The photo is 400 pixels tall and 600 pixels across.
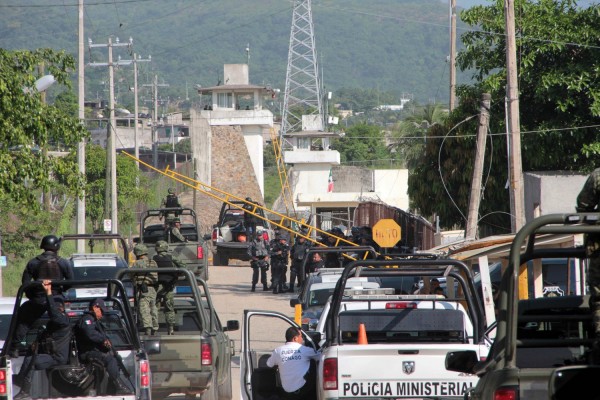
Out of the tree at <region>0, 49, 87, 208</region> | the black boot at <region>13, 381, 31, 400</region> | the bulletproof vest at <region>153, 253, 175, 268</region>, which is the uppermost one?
the tree at <region>0, 49, 87, 208</region>

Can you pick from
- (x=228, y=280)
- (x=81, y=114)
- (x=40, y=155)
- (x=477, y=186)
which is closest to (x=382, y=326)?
(x=40, y=155)

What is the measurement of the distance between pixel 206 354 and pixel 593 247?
23.3 feet

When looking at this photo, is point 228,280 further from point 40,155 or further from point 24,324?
point 24,324

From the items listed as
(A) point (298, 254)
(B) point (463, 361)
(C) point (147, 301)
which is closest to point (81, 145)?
(A) point (298, 254)

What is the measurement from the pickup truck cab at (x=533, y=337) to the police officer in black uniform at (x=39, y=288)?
15.5ft

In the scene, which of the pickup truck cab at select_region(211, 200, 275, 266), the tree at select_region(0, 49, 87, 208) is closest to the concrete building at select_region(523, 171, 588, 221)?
the tree at select_region(0, 49, 87, 208)

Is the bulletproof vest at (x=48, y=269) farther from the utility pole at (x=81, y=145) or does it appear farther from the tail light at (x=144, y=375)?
the utility pole at (x=81, y=145)

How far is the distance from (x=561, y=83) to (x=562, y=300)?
2166cm

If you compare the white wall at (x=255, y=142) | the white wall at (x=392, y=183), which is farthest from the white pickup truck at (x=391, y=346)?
the white wall at (x=255, y=142)

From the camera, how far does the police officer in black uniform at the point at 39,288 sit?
10.4 meters

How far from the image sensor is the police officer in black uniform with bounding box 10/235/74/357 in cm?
1042

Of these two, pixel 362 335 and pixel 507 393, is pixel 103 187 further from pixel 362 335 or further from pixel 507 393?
pixel 507 393

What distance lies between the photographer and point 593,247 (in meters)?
6.04

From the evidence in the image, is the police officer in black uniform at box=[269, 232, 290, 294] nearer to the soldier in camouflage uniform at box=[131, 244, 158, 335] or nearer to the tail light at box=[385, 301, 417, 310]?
the soldier in camouflage uniform at box=[131, 244, 158, 335]
